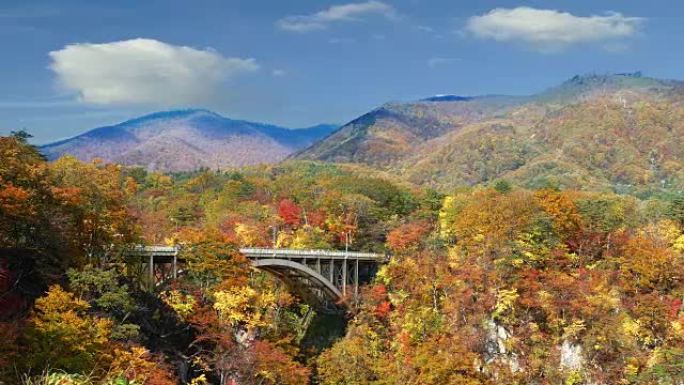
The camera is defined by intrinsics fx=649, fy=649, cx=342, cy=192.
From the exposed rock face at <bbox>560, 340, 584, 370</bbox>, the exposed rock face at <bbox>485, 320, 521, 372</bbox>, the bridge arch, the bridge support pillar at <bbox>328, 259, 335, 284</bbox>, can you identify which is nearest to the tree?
the bridge arch

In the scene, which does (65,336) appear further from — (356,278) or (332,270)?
(356,278)

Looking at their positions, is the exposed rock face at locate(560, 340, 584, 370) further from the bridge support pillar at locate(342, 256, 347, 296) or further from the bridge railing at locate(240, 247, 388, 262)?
the bridge support pillar at locate(342, 256, 347, 296)

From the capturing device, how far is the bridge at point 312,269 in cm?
4222

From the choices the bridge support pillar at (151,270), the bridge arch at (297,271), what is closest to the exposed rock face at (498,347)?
the bridge arch at (297,271)

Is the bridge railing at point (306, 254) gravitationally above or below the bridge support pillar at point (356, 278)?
above

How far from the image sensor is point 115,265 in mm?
34562

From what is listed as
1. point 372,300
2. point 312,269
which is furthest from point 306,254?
point 372,300

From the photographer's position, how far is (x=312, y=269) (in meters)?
49.7

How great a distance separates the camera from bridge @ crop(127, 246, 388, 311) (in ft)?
139

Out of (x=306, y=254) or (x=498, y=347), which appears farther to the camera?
(x=306, y=254)

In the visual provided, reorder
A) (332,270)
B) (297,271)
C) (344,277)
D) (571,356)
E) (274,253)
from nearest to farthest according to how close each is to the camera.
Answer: (571,356), (274,253), (297,271), (332,270), (344,277)

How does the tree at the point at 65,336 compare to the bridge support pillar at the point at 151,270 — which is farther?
the bridge support pillar at the point at 151,270

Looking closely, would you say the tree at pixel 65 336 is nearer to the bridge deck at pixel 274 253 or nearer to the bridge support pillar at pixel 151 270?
the bridge deck at pixel 274 253

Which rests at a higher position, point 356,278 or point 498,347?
point 356,278
